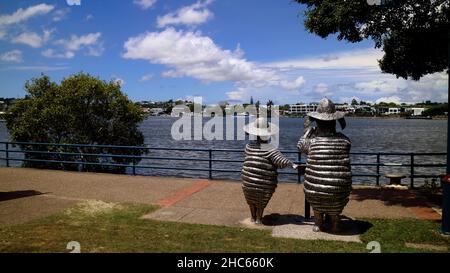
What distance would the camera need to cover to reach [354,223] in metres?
8.72

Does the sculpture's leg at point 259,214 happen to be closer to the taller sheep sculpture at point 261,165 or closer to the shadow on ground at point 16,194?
the taller sheep sculpture at point 261,165

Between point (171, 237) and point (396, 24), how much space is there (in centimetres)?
721

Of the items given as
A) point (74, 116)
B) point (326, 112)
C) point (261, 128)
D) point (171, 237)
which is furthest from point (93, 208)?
point (74, 116)

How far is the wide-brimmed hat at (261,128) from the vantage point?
841cm

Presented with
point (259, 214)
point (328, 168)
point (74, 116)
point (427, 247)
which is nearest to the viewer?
point (427, 247)

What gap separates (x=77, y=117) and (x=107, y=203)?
13931mm

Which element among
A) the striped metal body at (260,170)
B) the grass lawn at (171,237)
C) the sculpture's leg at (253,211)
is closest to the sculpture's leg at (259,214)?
the sculpture's leg at (253,211)

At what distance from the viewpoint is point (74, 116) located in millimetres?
23172

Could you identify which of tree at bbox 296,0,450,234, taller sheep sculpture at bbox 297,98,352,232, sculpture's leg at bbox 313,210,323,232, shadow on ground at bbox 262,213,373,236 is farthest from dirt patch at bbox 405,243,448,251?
tree at bbox 296,0,450,234

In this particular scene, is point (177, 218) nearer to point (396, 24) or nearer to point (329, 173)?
point (329, 173)

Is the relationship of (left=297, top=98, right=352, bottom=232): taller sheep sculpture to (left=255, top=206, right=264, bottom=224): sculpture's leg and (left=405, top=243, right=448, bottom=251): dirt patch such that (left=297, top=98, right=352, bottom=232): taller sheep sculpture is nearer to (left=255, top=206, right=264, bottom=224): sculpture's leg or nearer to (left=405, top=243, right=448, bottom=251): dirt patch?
(left=255, top=206, right=264, bottom=224): sculpture's leg

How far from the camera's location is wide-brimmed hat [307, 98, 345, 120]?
7935 millimetres
